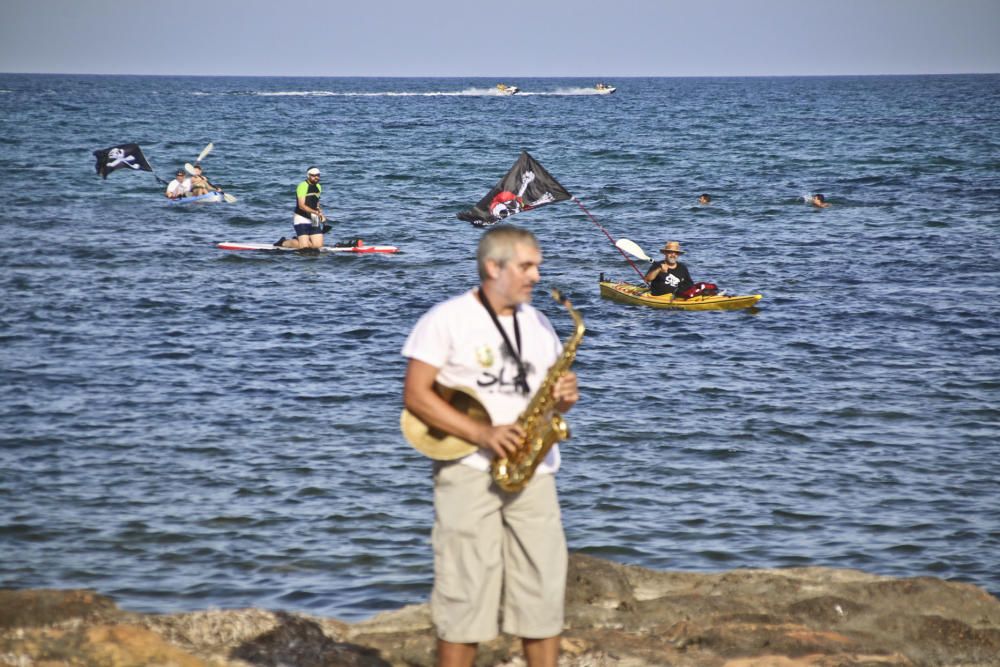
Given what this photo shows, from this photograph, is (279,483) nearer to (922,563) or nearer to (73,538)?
(73,538)

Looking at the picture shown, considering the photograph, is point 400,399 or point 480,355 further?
point 400,399

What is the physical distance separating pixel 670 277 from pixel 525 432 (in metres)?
16.0

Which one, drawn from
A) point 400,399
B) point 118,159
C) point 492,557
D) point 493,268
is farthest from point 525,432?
point 118,159

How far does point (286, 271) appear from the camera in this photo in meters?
25.2

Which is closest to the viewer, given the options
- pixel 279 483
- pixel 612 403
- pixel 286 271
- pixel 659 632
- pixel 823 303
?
pixel 659 632

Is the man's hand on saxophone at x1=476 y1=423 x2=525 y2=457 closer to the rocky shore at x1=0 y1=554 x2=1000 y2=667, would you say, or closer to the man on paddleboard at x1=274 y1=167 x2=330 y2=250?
the rocky shore at x1=0 y1=554 x2=1000 y2=667

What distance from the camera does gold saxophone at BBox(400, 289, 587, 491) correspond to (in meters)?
5.27

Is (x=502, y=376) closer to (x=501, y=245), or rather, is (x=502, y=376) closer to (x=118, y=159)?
(x=501, y=245)

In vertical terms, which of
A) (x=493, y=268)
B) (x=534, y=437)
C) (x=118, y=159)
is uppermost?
(x=493, y=268)

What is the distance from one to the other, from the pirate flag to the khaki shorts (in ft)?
57.8

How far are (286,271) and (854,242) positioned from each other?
1360 centimetres

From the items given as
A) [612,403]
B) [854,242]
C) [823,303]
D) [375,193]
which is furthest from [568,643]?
[375,193]

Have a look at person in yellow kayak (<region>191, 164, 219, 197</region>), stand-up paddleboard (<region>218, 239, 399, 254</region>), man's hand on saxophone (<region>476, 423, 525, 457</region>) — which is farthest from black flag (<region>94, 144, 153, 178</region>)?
man's hand on saxophone (<region>476, 423, 525, 457</region>)

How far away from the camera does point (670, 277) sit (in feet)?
68.8
